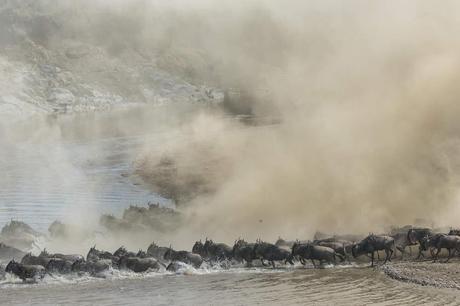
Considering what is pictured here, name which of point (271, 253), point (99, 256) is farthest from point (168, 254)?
point (271, 253)

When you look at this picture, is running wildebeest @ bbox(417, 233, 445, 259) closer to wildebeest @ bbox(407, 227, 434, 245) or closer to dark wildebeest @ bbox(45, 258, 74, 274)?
wildebeest @ bbox(407, 227, 434, 245)

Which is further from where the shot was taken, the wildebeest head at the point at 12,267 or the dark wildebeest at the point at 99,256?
the dark wildebeest at the point at 99,256

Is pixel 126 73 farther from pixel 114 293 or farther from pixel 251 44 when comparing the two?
pixel 114 293

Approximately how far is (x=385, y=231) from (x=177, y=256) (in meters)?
11.9

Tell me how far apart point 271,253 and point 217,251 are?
8.54ft

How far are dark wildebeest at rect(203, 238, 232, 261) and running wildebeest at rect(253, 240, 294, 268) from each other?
4.25 feet

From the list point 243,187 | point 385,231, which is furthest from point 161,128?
point 385,231

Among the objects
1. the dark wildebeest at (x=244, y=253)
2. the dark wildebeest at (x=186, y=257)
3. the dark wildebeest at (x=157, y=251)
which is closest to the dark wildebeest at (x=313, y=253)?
the dark wildebeest at (x=244, y=253)

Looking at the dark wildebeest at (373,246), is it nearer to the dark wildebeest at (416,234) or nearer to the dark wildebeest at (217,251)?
the dark wildebeest at (416,234)

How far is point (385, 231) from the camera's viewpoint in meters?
38.6

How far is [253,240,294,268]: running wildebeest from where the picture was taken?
32.5 m

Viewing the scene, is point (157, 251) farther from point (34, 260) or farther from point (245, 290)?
point (245, 290)

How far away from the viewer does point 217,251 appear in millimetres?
33625

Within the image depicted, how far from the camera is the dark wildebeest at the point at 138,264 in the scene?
31.3m
